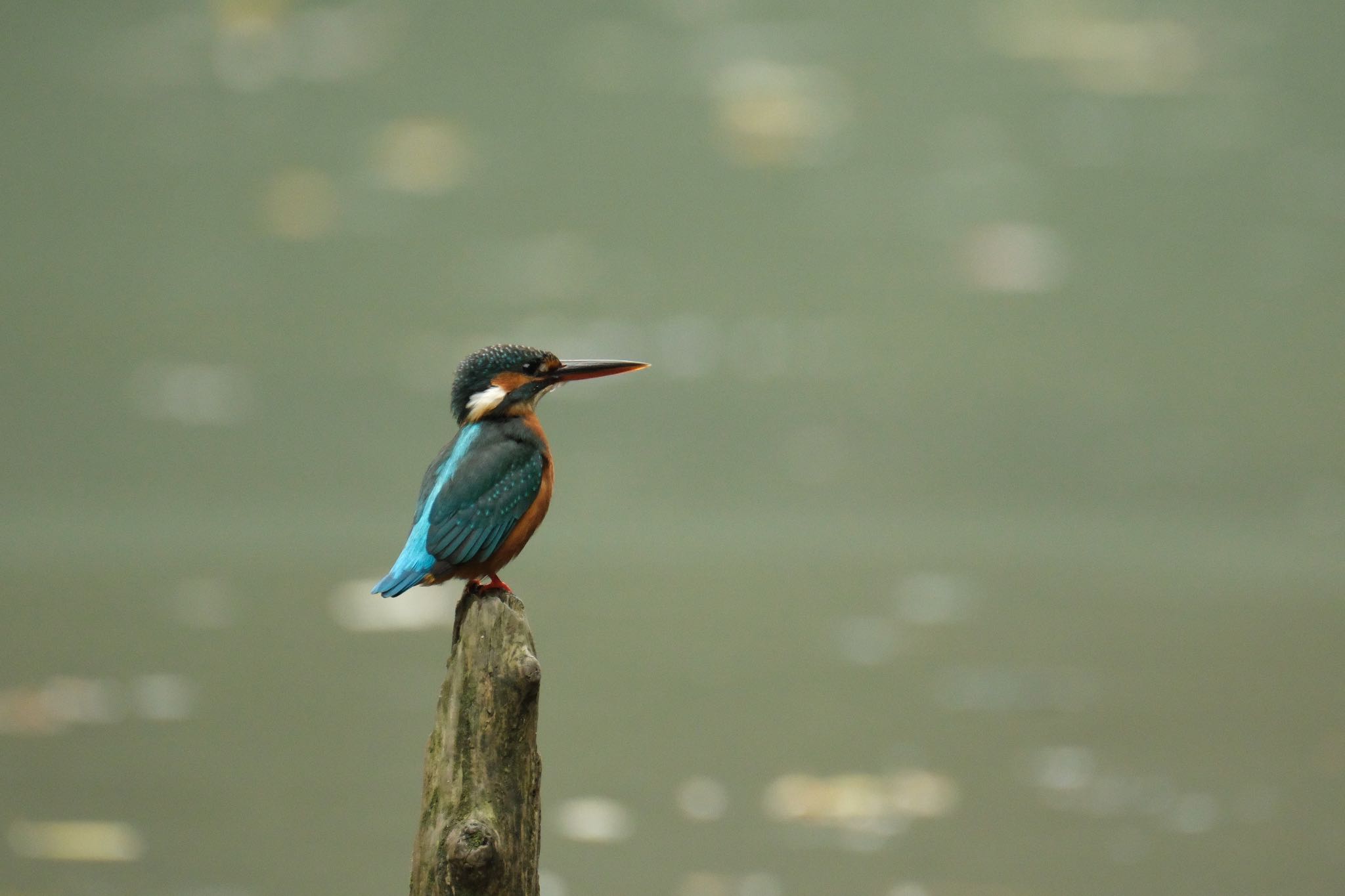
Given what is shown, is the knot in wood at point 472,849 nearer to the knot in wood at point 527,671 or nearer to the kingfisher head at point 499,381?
the knot in wood at point 527,671

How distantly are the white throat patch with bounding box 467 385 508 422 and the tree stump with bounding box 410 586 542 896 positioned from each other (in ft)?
1.77

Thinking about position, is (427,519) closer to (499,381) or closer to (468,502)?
(468,502)

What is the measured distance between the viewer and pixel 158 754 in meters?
4.65

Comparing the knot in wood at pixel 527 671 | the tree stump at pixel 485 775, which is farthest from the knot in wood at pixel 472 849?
the knot in wood at pixel 527 671

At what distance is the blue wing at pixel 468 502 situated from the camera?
243 cm

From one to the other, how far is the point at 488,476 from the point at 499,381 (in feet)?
0.73

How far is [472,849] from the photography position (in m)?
2.07

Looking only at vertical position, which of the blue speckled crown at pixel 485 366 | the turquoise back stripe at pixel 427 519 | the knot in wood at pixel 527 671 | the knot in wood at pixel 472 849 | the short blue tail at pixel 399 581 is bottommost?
the knot in wood at pixel 472 849

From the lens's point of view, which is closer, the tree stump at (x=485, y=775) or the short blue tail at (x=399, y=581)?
the tree stump at (x=485, y=775)

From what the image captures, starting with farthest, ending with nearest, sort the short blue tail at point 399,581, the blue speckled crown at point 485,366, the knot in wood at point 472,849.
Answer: the blue speckled crown at point 485,366 → the short blue tail at point 399,581 → the knot in wood at point 472,849

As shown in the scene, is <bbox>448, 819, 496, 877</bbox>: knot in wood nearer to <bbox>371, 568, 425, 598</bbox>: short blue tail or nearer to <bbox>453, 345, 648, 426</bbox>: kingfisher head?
<bbox>371, 568, 425, 598</bbox>: short blue tail

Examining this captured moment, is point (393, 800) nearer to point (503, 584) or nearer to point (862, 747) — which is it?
point (862, 747)

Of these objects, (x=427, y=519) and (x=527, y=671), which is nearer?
(x=527, y=671)

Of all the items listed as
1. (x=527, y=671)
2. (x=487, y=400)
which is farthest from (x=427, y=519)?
(x=527, y=671)
